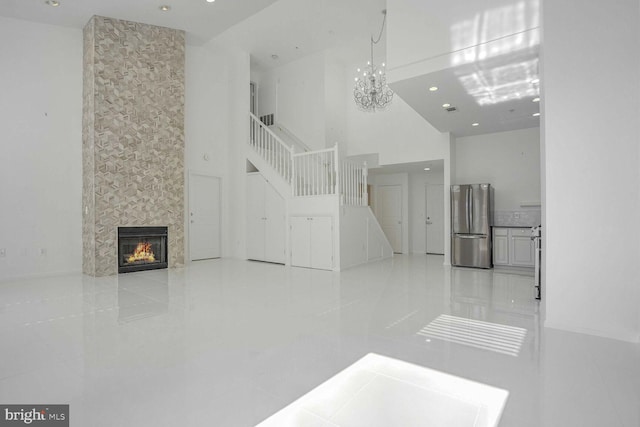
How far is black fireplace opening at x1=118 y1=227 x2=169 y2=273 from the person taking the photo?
6.66 meters

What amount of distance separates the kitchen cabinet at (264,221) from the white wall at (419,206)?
4473 millimetres

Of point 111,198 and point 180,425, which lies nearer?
point 180,425

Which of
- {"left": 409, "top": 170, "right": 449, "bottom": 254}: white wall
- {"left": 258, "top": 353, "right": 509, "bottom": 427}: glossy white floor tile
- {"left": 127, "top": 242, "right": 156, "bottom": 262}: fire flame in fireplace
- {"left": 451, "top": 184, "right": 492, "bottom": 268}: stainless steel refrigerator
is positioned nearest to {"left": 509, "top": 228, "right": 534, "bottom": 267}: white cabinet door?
{"left": 451, "top": 184, "right": 492, "bottom": 268}: stainless steel refrigerator

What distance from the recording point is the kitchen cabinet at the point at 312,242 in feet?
22.9

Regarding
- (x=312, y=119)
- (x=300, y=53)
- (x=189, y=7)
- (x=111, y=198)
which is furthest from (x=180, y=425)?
(x=300, y=53)

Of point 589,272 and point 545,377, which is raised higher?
point 589,272

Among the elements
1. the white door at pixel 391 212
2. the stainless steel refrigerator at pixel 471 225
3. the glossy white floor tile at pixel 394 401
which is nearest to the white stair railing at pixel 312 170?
the stainless steel refrigerator at pixel 471 225

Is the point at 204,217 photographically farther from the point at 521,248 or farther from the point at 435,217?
the point at 521,248

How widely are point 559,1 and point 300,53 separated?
694cm

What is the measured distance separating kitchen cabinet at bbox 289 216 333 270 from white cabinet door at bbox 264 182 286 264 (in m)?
0.34

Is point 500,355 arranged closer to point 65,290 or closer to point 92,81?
point 65,290

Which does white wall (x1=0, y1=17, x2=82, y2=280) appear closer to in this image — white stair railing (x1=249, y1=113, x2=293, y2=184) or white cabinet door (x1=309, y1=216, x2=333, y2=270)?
white stair railing (x1=249, y1=113, x2=293, y2=184)

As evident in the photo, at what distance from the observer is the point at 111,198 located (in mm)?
6418

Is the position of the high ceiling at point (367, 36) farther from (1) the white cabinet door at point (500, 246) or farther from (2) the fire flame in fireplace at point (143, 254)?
(2) the fire flame in fireplace at point (143, 254)
